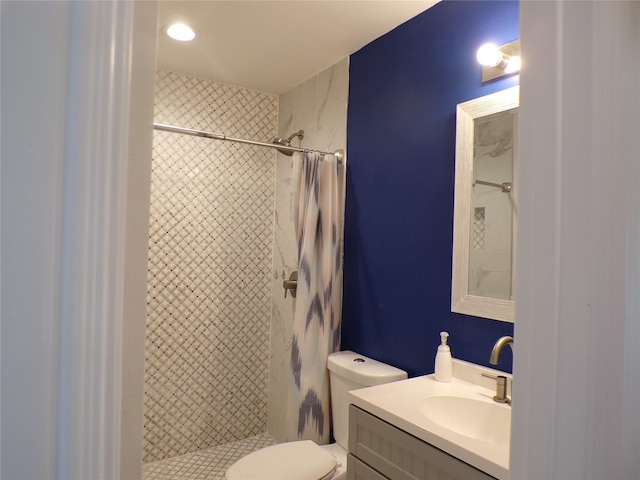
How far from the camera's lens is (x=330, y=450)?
2.07 metres

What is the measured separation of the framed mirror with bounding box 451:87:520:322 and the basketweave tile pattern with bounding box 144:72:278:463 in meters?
1.66

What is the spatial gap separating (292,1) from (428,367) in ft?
5.67

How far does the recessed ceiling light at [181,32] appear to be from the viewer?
2098 millimetres

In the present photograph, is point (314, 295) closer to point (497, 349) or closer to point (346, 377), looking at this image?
point (346, 377)

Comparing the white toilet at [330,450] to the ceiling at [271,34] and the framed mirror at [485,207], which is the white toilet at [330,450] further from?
the ceiling at [271,34]

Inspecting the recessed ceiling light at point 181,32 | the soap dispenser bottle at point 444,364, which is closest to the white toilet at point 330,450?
the soap dispenser bottle at point 444,364

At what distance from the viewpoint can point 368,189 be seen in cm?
223

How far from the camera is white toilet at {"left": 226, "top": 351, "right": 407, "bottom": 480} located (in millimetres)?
1708
